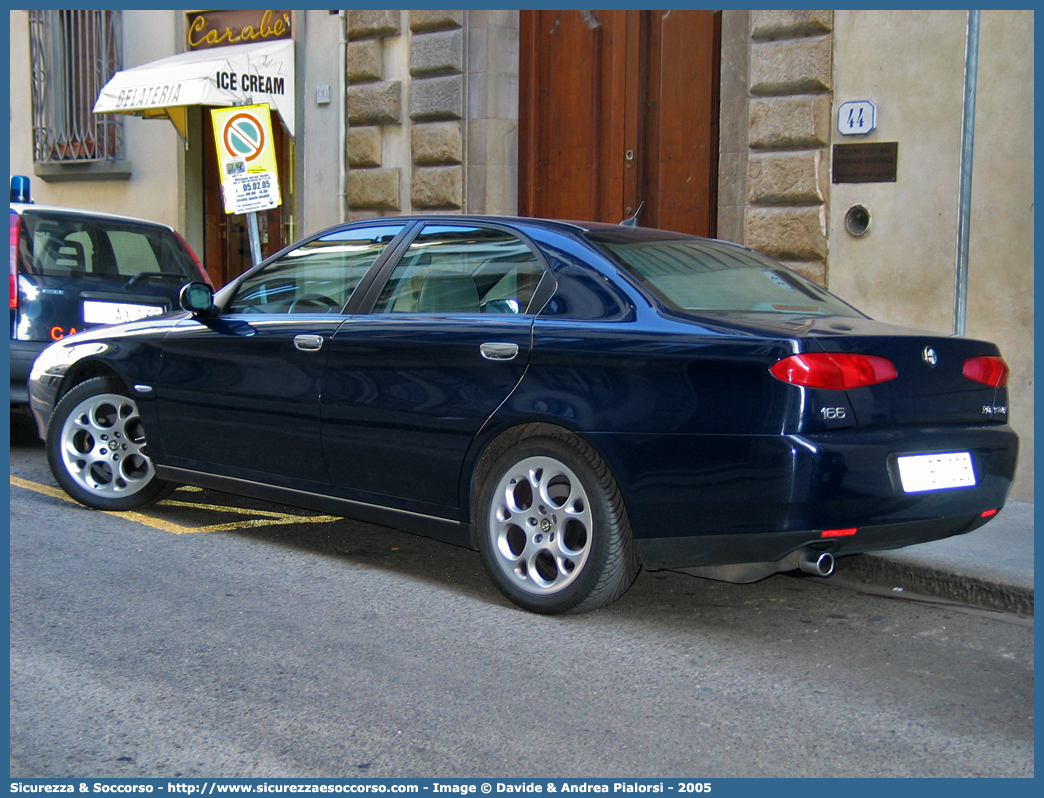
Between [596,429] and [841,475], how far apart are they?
0.89 m

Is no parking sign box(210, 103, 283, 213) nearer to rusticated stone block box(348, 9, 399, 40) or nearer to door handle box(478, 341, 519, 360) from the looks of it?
rusticated stone block box(348, 9, 399, 40)

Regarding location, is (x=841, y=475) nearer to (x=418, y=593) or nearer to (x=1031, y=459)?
(x=418, y=593)

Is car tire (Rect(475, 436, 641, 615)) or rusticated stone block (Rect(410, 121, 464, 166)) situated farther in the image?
rusticated stone block (Rect(410, 121, 464, 166))

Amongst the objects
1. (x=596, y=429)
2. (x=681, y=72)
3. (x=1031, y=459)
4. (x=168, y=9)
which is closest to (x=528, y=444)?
(x=596, y=429)

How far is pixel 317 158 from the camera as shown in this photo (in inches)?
511

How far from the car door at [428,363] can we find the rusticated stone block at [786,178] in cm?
443

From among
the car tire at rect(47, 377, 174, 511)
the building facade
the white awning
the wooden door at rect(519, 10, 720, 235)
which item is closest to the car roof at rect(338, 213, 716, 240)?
the car tire at rect(47, 377, 174, 511)

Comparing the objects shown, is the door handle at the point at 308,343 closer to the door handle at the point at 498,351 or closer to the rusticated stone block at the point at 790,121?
the door handle at the point at 498,351

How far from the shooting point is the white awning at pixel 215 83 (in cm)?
1258

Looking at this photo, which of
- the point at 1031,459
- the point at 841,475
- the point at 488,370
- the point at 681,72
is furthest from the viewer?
the point at 681,72

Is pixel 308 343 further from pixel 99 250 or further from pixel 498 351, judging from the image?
pixel 99 250

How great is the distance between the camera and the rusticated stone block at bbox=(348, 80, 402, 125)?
39.3 ft

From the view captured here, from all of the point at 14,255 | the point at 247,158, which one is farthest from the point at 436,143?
the point at 14,255

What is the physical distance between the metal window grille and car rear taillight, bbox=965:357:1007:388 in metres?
13.7
